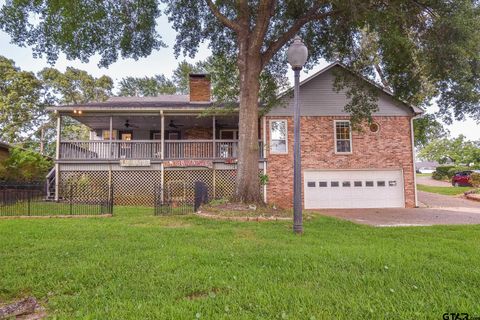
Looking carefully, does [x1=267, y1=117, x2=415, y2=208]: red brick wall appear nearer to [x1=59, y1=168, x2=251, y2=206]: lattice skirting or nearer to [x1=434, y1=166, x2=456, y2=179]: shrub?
[x1=59, y1=168, x2=251, y2=206]: lattice skirting

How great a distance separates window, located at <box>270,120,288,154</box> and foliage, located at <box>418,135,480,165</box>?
25675 millimetres

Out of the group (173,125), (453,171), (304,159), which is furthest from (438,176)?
(173,125)

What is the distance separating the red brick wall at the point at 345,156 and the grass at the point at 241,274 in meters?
8.69

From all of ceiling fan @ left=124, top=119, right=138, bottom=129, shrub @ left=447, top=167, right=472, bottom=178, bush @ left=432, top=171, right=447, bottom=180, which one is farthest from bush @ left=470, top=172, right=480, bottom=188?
ceiling fan @ left=124, top=119, right=138, bottom=129

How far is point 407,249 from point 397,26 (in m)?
8.39

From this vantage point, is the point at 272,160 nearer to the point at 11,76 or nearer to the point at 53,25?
the point at 53,25

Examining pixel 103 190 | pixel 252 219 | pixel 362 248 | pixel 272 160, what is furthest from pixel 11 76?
pixel 362 248

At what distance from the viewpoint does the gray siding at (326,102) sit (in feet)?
51.3

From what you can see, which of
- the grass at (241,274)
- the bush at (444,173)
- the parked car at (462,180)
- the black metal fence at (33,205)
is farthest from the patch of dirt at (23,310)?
the bush at (444,173)

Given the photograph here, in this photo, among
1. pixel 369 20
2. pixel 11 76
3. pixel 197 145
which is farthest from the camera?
pixel 11 76

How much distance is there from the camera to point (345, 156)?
15500mm

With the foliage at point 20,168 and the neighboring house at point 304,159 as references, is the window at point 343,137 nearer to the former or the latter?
the neighboring house at point 304,159

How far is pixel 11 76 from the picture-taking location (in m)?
30.0

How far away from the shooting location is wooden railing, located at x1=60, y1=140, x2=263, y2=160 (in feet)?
51.0
